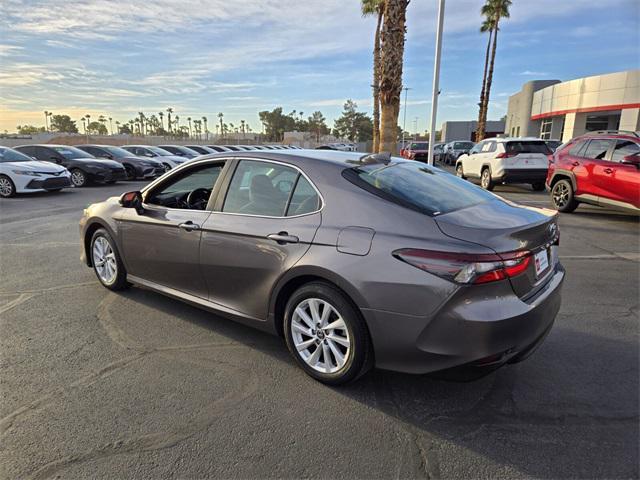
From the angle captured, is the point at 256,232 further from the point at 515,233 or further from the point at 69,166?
the point at 69,166

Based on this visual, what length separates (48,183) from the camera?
502 inches

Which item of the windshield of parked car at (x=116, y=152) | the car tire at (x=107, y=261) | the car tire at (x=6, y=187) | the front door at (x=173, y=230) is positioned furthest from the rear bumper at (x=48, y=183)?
the front door at (x=173, y=230)

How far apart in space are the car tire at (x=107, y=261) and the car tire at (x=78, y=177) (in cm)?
1191

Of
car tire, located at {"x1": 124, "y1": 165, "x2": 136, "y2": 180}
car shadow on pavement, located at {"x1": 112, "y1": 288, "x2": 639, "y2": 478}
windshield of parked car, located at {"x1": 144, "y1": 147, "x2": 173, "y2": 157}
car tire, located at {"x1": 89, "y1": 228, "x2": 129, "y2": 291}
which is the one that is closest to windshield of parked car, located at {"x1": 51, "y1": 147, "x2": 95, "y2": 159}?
car tire, located at {"x1": 124, "y1": 165, "x2": 136, "y2": 180}

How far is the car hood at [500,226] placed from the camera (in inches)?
102

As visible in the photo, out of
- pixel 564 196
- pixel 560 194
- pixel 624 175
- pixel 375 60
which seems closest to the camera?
pixel 624 175

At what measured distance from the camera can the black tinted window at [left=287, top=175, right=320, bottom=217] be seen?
3112 millimetres

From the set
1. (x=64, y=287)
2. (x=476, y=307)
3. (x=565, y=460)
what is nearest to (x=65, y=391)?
(x=64, y=287)

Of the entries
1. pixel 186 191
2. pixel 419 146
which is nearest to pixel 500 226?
pixel 186 191

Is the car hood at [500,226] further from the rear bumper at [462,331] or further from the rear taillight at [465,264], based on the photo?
the rear bumper at [462,331]

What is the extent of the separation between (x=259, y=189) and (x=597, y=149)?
856cm

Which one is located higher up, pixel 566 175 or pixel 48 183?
pixel 566 175

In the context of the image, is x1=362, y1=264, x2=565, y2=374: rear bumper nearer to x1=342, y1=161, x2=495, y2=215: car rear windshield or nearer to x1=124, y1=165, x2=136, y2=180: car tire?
x1=342, y1=161, x2=495, y2=215: car rear windshield

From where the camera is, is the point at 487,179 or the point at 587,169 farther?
the point at 487,179
